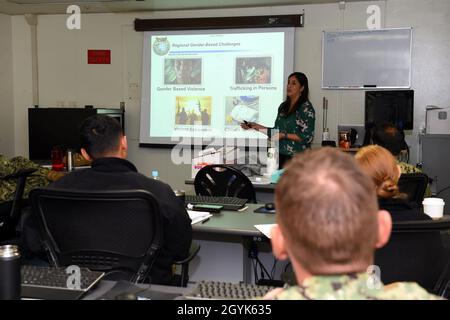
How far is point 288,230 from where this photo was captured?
866 millimetres

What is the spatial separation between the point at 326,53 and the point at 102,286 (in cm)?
484

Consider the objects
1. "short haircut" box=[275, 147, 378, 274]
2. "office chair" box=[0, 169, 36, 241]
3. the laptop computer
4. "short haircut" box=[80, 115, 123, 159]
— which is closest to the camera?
"short haircut" box=[275, 147, 378, 274]

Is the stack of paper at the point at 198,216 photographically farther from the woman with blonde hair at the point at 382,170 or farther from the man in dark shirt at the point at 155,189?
the woman with blonde hair at the point at 382,170

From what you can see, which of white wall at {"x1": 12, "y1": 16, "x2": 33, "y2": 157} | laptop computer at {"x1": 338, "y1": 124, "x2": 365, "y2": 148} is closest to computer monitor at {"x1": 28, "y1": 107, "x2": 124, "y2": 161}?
white wall at {"x1": 12, "y1": 16, "x2": 33, "y2": 157}

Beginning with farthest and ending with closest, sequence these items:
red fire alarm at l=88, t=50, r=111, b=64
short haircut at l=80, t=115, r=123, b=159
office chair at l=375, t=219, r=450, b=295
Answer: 1. red fire alarm at l=88, t=50, r=111, b=64
2. short haircut at l=80, t=115, r=123, b=159
3. office chair at l=375, t=219, r=450, b=295

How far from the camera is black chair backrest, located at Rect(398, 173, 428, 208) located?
9.02 feet

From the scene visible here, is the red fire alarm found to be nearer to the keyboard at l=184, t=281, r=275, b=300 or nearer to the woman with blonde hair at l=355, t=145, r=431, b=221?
the woman with blonde hair at l=355, t=145, r=431, b=221

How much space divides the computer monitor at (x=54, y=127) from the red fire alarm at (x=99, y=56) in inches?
29.6

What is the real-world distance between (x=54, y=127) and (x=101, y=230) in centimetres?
481

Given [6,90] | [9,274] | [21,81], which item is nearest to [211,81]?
[21,81]

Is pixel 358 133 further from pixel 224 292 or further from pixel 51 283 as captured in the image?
pixel 51 283

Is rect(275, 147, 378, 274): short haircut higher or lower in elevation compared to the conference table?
higher

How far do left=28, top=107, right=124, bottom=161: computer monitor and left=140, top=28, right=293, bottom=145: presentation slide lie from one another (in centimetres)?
57

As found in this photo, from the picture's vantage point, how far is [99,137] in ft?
7.41
